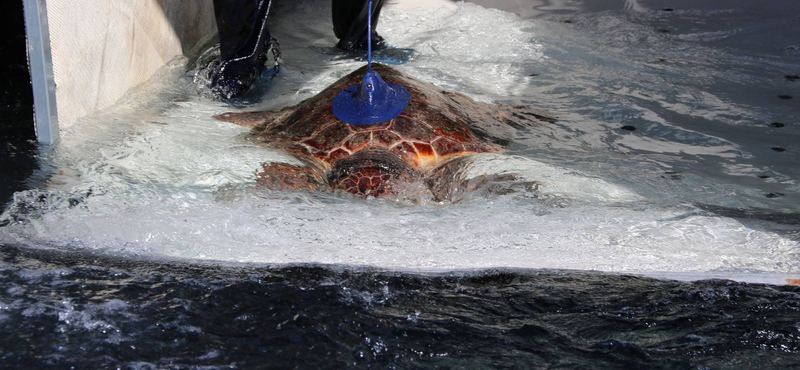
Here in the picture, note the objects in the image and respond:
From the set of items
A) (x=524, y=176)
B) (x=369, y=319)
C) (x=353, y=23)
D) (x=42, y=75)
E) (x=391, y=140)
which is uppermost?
(x=353, y=23)

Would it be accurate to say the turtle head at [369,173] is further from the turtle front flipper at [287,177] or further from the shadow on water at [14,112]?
the shadow on water at [14,112]

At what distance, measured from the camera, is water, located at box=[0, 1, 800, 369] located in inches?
73.1

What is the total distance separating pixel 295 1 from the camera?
7141 mm

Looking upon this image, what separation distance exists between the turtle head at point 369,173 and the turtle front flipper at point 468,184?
13 centimetres

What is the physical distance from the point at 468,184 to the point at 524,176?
0.28 metres

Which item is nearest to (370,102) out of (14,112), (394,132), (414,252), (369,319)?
(394,132)

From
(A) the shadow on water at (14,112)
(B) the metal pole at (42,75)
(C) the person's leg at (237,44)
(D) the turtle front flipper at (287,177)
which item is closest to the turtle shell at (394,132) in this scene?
(D) the turtle front flipper at (287,177)

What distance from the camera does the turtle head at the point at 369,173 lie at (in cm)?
303

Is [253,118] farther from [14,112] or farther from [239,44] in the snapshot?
[14,112]

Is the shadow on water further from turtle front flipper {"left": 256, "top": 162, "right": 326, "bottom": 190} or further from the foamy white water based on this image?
turtle front flipper {"left": 256, "top": 162, "right": 326, "bottom": 190}

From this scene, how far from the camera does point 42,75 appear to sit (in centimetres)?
328

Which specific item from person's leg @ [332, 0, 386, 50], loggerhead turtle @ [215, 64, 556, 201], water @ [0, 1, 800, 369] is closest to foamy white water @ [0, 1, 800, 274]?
water @ [0, 1, 800, 369]

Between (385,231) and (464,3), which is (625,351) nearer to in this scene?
(385,231)

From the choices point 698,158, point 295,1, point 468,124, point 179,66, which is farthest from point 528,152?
point 295,1
